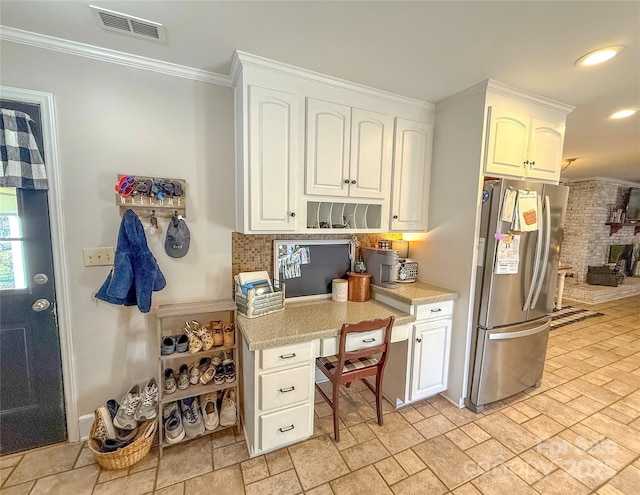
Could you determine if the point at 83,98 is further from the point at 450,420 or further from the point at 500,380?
the point at 500,380

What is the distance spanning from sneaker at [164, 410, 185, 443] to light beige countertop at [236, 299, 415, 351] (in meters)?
0.69

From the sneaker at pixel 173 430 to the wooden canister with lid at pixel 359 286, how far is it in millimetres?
1452

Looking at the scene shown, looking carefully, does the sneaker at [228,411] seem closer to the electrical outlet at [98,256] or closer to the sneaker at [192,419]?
the sneaker at [192,419]

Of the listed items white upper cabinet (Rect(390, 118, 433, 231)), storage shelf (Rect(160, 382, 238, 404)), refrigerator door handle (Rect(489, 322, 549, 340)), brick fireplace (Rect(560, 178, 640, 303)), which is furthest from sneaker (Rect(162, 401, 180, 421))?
brick fireplace (Rect(560, 178, 640, 303))

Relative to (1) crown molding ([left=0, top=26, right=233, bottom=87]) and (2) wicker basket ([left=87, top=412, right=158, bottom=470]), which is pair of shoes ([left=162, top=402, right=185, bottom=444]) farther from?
(1) crown molding ([left=0, top=26, right=233, bottom=87])

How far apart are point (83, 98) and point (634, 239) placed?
987 centimetres

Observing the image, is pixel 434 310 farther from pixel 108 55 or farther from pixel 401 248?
pixel 108 55

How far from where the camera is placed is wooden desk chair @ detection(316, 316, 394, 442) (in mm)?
1744

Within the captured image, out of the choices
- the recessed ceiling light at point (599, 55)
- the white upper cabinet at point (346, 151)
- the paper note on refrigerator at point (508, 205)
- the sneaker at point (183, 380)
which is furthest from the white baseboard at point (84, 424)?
the recessed ceiling light at point (599, 55)

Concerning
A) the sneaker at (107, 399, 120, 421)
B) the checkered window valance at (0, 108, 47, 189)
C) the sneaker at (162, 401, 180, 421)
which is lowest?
the sneaker at (162, 401, 180, 421)

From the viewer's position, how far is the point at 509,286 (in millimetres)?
2064

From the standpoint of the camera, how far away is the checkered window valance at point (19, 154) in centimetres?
148

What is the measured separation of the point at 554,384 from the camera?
8.45 feet

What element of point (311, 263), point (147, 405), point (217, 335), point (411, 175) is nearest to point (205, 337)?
point (217, 335)
